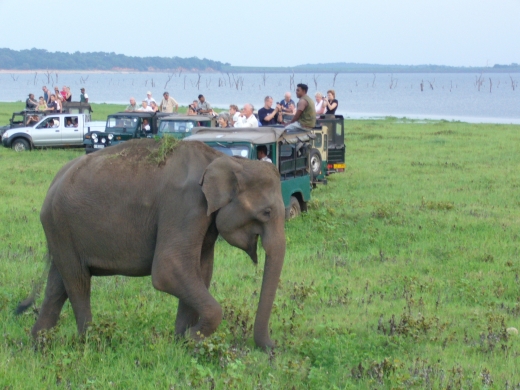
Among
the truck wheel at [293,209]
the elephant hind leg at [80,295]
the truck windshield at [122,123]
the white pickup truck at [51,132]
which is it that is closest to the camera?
the elephant hind leg at [80,295]

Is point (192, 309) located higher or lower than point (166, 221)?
lower

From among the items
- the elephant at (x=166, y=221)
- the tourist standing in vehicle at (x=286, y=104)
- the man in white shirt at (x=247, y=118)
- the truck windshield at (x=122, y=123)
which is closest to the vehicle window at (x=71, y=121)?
the truck windshield at (x=122, y=123)

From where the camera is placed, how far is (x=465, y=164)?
22531 millimetres

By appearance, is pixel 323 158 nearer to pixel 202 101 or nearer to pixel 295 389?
pixel 202 101

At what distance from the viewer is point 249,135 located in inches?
537

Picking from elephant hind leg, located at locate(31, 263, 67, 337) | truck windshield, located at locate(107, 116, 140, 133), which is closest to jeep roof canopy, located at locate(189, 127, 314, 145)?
elephant hind leg, located at locate(31, 263, 67, 337)

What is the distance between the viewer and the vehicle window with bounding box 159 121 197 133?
868 inches

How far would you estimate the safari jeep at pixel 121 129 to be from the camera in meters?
25.6

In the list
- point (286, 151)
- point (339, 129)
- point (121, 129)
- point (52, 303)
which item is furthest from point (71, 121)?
point (52, 303)

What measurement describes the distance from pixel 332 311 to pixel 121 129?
1850 cm

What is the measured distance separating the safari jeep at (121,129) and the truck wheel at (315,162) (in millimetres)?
9224

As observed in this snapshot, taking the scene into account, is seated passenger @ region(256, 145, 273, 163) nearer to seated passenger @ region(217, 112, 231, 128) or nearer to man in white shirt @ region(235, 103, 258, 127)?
man in white shirt @ region(235, 103, 258, 127)

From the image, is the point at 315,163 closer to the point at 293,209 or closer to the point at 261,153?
the point at 293,209

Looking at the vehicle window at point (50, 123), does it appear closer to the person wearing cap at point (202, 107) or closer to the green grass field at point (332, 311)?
the person wearing cap at point (202, 107)
